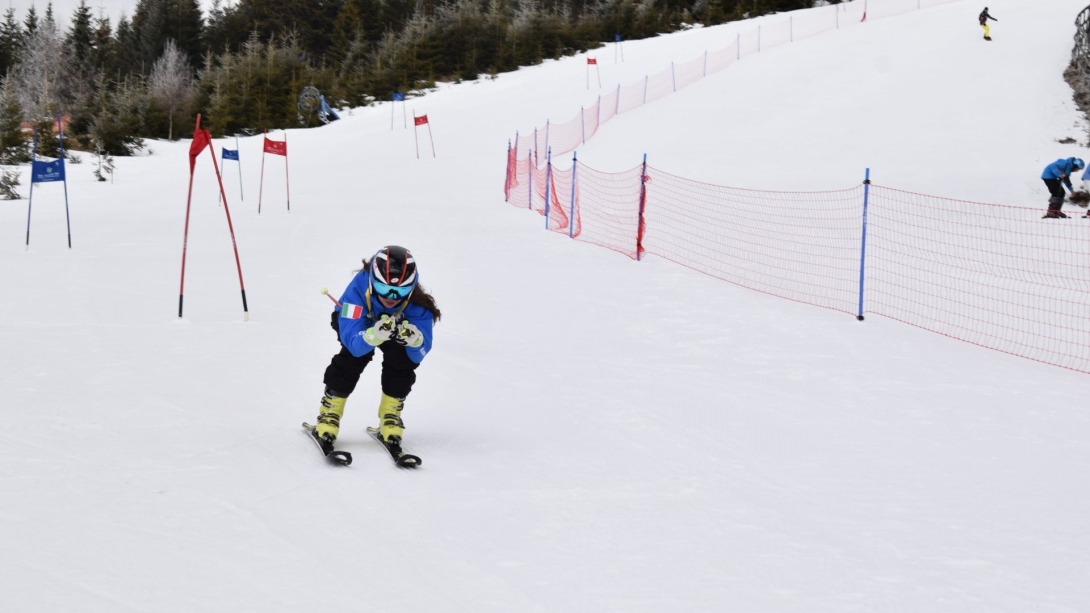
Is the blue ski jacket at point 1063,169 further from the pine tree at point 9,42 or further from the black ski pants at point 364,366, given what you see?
the pine tree at point 9,42

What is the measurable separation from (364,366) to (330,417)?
378 mm

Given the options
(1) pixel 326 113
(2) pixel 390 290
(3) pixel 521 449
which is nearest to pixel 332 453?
(2) pixel 390 290

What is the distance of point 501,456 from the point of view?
585cm

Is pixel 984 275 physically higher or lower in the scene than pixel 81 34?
lower

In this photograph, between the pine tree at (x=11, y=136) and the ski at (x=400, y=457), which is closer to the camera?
the ski at (x=400, y=457)

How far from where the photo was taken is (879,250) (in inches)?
602

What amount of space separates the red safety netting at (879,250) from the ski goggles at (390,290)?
7153 millimetres

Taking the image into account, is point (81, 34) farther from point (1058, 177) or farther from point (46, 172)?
point (1058, 177)

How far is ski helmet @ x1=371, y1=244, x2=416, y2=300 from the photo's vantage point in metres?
5.12

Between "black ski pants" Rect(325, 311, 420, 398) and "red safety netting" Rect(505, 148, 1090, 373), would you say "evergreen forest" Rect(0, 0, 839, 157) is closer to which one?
"red safety netting" Rect(505, 148, 1090, 373)

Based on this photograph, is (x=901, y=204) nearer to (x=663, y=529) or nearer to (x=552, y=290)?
(x=552, y=290)

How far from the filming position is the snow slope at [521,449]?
3947 mm

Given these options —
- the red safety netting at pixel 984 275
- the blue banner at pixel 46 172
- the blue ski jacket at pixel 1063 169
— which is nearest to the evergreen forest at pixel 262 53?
the blue banner at pixel 46 172

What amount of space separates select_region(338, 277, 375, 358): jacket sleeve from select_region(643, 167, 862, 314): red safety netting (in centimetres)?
776
